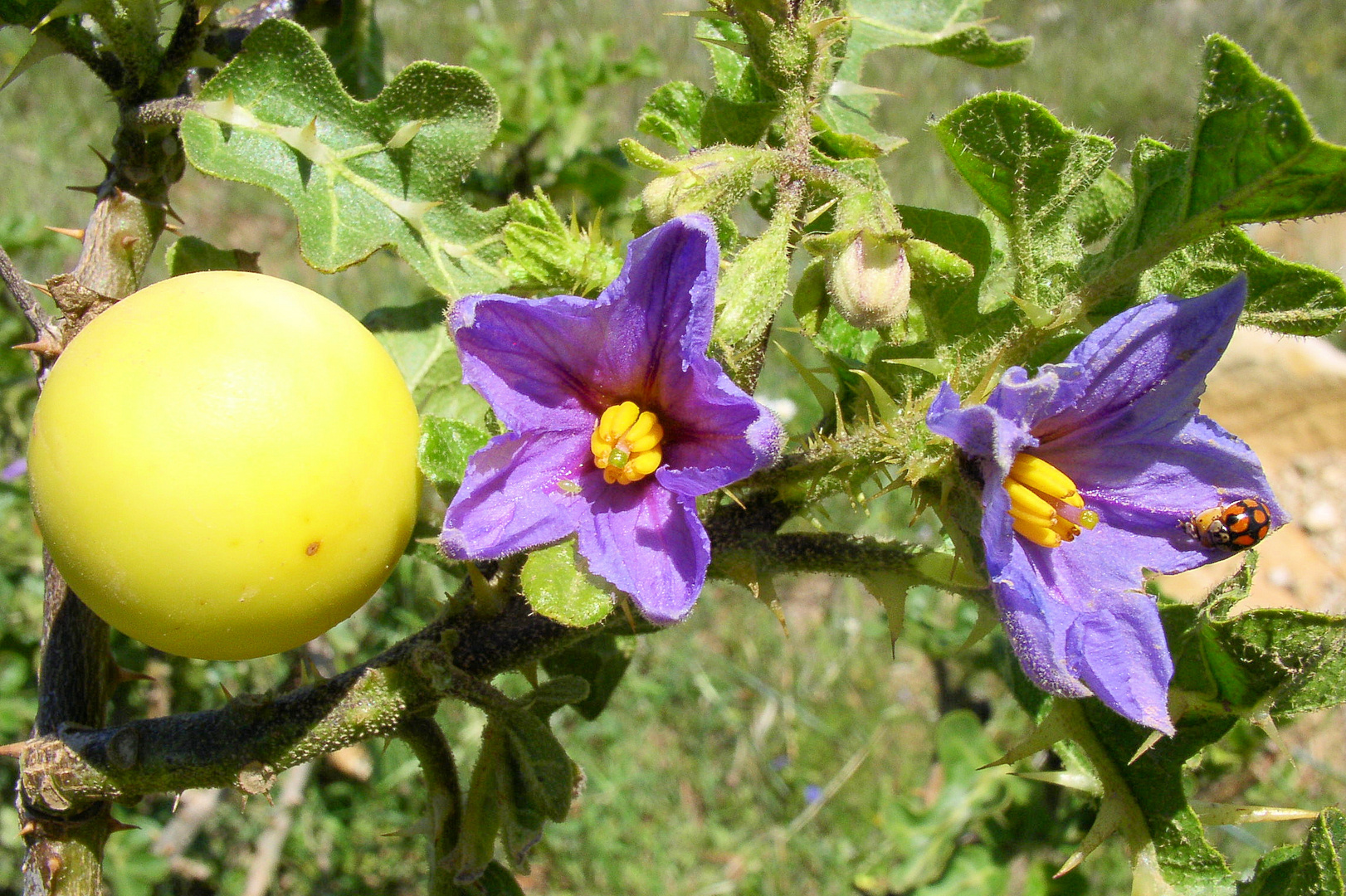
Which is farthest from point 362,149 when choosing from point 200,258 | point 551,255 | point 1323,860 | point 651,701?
point 651,701

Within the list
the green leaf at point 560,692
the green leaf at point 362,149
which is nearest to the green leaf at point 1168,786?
the green leaf at point 560,692

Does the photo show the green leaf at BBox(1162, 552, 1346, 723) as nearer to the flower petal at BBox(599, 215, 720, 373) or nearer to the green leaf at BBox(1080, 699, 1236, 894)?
the green leaf at BBox(1080, 699, 1236, 894)

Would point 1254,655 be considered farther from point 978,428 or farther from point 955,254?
point 955,254

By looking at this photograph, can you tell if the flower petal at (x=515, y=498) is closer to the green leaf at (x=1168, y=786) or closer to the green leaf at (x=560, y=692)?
the green leaf at (x=560, y=692)

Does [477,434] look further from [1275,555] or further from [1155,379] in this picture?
[1275,555]

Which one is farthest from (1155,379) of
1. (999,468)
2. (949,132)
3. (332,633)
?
(332,633)

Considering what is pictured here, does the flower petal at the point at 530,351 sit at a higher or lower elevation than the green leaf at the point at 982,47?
lower
